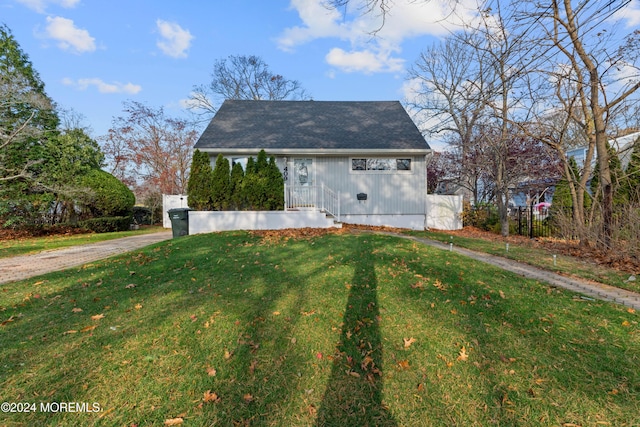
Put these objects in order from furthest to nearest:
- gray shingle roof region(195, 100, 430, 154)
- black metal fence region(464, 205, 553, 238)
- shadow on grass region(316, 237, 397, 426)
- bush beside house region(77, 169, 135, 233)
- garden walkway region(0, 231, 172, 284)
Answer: bush beside house region(77, 169, 135, 233)
gray shingle roof region(195, 100, 430, 154)
black metal fence region(464, 205, 553, 238)
garden walkway region(0, 231, 172, 284)
shadow on grass region(316, 237, 397, 426)

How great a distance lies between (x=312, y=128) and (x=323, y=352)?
39.1ft

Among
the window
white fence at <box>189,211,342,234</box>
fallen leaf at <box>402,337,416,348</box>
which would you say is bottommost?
fallen leaf at <box>402,337,416,348</box>

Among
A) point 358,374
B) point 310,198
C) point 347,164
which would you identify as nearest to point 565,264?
point 358,374

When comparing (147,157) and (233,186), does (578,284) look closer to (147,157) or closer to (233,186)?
(233,186)

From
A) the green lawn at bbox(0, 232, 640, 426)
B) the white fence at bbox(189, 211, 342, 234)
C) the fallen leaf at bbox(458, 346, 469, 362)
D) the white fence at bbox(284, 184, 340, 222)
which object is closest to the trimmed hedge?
the white fence at bbox(189, 211, 342, 234)

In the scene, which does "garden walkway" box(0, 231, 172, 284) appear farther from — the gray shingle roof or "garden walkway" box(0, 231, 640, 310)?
the gray shingle roof

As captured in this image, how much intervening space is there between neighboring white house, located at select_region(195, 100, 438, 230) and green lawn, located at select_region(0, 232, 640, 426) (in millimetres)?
7578

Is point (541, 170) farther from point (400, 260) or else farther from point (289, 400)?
point (289, 400)

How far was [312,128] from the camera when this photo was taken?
13.5m

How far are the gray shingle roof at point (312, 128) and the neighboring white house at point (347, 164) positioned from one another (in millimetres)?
40

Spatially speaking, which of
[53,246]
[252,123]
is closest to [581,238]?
[252,123]

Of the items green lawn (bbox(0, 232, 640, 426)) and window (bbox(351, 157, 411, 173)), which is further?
window (bbox(351, 157, 411, 173))

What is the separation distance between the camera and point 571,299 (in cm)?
378

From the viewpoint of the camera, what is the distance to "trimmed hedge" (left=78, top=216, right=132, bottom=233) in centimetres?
1342
